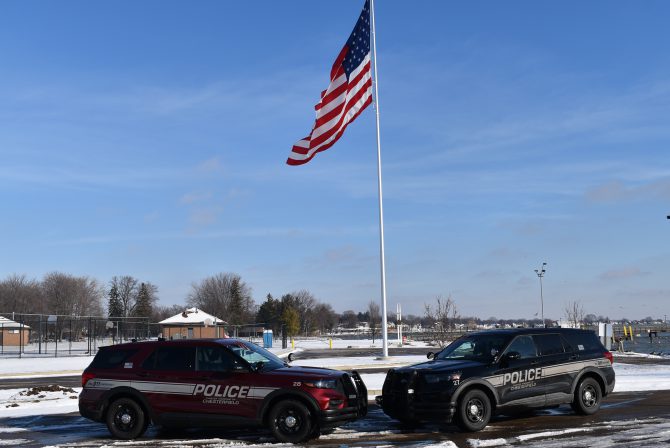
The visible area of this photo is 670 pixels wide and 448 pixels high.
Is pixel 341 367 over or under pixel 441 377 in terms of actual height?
under

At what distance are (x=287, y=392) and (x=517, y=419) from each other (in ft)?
15.2

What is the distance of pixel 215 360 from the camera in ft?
38.0

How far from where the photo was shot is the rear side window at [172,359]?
38.2 ft

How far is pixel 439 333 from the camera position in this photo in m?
45.8

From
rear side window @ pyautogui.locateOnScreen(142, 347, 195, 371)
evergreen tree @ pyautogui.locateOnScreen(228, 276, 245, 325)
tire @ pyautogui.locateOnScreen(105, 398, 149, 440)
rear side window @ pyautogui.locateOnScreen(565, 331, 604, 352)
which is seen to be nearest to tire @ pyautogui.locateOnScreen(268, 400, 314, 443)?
rear side window @ pyautogui.locateOnScreen(142, 347, 195, 371)

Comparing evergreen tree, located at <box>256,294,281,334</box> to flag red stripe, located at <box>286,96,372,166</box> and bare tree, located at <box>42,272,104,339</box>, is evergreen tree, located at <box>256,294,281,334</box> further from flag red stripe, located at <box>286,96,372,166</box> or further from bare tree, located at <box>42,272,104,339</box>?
flag red stripe, located at <box>286,96,372,166</box>

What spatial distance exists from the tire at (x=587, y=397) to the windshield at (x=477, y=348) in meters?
1.75

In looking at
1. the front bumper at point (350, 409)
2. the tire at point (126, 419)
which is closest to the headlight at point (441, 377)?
the front bumper at point (350, 409)

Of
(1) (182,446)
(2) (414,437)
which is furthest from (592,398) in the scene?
(1) (182,446)

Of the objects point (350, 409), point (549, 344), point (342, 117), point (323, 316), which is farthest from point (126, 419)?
point (323, 316)

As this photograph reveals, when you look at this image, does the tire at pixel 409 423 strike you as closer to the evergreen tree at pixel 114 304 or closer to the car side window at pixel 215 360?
the car side window at pixel 215 360

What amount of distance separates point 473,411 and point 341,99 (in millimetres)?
14496

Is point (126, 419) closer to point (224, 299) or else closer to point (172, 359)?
point (172, 359)

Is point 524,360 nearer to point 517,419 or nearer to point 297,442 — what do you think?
point 517,419
